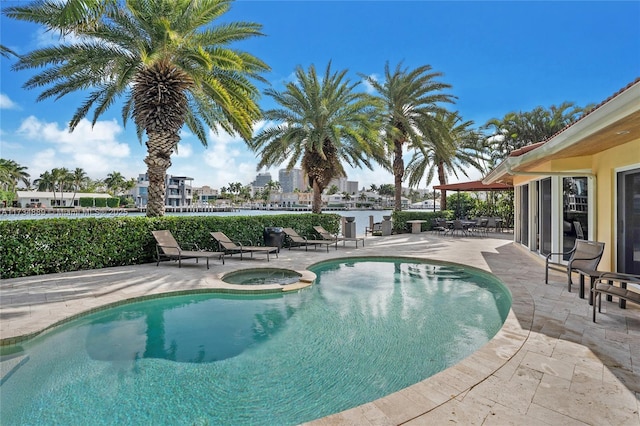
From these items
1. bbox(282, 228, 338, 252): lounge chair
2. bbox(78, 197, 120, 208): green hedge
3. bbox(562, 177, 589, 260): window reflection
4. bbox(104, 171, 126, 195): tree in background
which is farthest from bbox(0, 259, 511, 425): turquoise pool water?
bbox(104, 171, 126, 195): tree in background

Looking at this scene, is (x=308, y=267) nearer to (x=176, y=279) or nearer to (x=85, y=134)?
(x=176, y=279)

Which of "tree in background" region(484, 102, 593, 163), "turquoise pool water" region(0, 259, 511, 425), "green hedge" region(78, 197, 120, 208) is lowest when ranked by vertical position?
"turquoise pool water" region(0, 259, 511, 425)

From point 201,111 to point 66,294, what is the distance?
8.59m

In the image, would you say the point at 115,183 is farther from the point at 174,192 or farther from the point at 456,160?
the point at 456,160

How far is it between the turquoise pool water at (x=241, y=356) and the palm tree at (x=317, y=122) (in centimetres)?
949

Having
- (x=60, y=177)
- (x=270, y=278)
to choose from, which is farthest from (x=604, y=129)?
(x=60, y=177)

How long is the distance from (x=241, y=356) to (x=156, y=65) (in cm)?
921

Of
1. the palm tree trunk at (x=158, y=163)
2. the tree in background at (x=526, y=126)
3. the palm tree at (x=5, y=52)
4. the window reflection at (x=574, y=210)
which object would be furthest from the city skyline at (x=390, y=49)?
the window reflection at (x=574, y=210)

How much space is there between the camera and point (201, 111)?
12.7m

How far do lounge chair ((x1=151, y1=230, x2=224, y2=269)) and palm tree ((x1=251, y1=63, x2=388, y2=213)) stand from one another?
6809 mm

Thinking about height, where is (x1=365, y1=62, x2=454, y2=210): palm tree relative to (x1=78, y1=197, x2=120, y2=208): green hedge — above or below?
above

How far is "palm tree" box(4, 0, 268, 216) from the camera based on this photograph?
878 centimetres

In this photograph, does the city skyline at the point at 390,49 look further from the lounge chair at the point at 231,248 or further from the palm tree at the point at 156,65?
the lounge chair at the point at 231,248

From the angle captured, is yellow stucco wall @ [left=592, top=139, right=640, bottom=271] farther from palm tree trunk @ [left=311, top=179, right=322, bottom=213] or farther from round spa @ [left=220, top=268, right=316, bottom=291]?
palm tree trunk @ [left=311, top=179, right=322, bottom=213]
